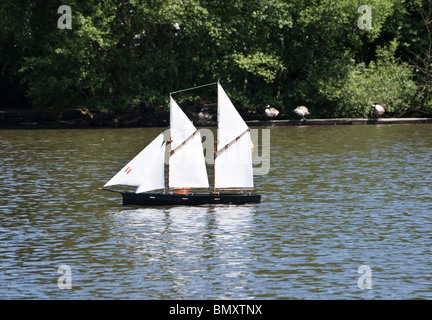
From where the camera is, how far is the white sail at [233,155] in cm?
3788

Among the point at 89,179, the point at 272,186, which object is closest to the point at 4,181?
the point at 89,179

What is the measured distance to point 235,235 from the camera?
31.2 m

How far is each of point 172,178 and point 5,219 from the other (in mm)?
7213

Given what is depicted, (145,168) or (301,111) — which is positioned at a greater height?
(301,111)

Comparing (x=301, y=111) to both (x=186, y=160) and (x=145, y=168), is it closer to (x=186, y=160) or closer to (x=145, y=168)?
(x=186, y=160)

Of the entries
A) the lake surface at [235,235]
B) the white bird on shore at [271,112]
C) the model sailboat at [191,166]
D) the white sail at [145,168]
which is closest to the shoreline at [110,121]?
the white bird on shore at [271,112]

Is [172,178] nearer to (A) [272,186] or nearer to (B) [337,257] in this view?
(A) [272,186]

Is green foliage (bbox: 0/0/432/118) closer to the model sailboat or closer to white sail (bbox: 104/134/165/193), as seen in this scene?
the model sailboat

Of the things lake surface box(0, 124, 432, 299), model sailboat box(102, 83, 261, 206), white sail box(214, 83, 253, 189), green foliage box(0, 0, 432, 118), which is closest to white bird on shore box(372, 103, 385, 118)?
green foliage box(0, 0, 432, 118)

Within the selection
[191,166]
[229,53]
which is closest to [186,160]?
[191,166]

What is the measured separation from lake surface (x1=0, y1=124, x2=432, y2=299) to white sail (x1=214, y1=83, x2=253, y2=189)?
1493 mm

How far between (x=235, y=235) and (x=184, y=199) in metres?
6.41

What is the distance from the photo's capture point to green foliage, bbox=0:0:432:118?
238 feet

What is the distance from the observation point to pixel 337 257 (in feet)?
91.1
